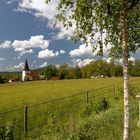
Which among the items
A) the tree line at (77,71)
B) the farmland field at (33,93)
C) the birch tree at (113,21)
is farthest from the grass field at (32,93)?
the tree line at (77,71)

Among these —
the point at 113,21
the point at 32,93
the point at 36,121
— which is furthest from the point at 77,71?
the point at 113,21

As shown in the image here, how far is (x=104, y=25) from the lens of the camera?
9047 millimetres

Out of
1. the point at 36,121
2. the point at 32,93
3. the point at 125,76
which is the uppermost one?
the point at 125,76

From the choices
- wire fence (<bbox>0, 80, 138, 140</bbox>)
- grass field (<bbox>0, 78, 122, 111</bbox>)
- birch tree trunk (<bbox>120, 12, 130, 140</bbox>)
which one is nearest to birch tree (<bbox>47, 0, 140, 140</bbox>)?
birch tree trunk (<bbox>120, 12, 130, 140</bbox>)

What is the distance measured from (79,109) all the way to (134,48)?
16837 millimetres

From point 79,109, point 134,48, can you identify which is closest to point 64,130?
point 134,48

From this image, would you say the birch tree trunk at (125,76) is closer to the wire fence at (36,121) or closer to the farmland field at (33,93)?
the wire fence at (36,121)

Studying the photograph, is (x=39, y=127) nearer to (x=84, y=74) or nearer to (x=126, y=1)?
(x=126, y=1)

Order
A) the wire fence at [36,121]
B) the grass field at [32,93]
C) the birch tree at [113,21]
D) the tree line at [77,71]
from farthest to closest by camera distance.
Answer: the tree line at [77,71] < the grass field at [32,93] < the wire fence at [36,121] < the birch tree at [113,21]

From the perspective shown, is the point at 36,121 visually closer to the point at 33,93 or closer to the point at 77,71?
the point at 33,93

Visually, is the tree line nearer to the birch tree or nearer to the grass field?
the grass field

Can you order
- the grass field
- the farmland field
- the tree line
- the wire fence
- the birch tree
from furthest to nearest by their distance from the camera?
the tree line, the farmland field, the grass field, the wire fence, the birch tree

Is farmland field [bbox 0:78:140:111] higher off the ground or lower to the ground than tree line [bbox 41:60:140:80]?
lower

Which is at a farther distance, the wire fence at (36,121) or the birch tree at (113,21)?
the wire fence at (36,121)
